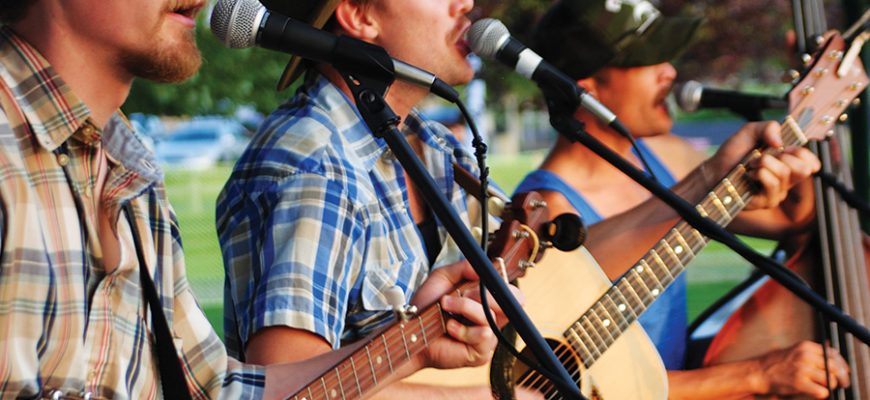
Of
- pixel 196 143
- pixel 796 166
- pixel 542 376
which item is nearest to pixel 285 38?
pixel 542 376

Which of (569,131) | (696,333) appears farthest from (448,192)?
(696,333)

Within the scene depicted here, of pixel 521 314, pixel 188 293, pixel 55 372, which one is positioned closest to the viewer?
pixel 55 372

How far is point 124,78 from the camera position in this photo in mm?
2158

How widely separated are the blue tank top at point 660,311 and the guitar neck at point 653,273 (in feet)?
1.94

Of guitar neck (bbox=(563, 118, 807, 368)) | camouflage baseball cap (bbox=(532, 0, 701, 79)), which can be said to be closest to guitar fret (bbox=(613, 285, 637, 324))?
guitar neck (bbox=(563, 118, 807, 368))

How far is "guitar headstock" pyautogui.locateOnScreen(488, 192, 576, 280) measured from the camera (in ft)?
8.80

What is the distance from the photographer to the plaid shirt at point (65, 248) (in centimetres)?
189

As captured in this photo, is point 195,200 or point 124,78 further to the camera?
point 195,200

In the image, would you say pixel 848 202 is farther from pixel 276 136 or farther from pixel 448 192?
pixel 276 136

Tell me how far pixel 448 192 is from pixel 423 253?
0.95 ft

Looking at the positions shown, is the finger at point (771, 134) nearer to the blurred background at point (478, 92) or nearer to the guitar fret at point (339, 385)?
the guitar fret at point (339, 385)

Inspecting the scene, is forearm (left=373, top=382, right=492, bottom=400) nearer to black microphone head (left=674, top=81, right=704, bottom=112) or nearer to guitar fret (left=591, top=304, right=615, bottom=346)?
guitar fret (left=591, top=304, right=615, bottom=346)

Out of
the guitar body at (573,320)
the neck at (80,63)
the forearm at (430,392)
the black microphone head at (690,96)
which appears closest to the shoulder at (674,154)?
the black microphone head at (690,96)

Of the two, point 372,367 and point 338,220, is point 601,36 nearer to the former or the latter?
point 338,220
